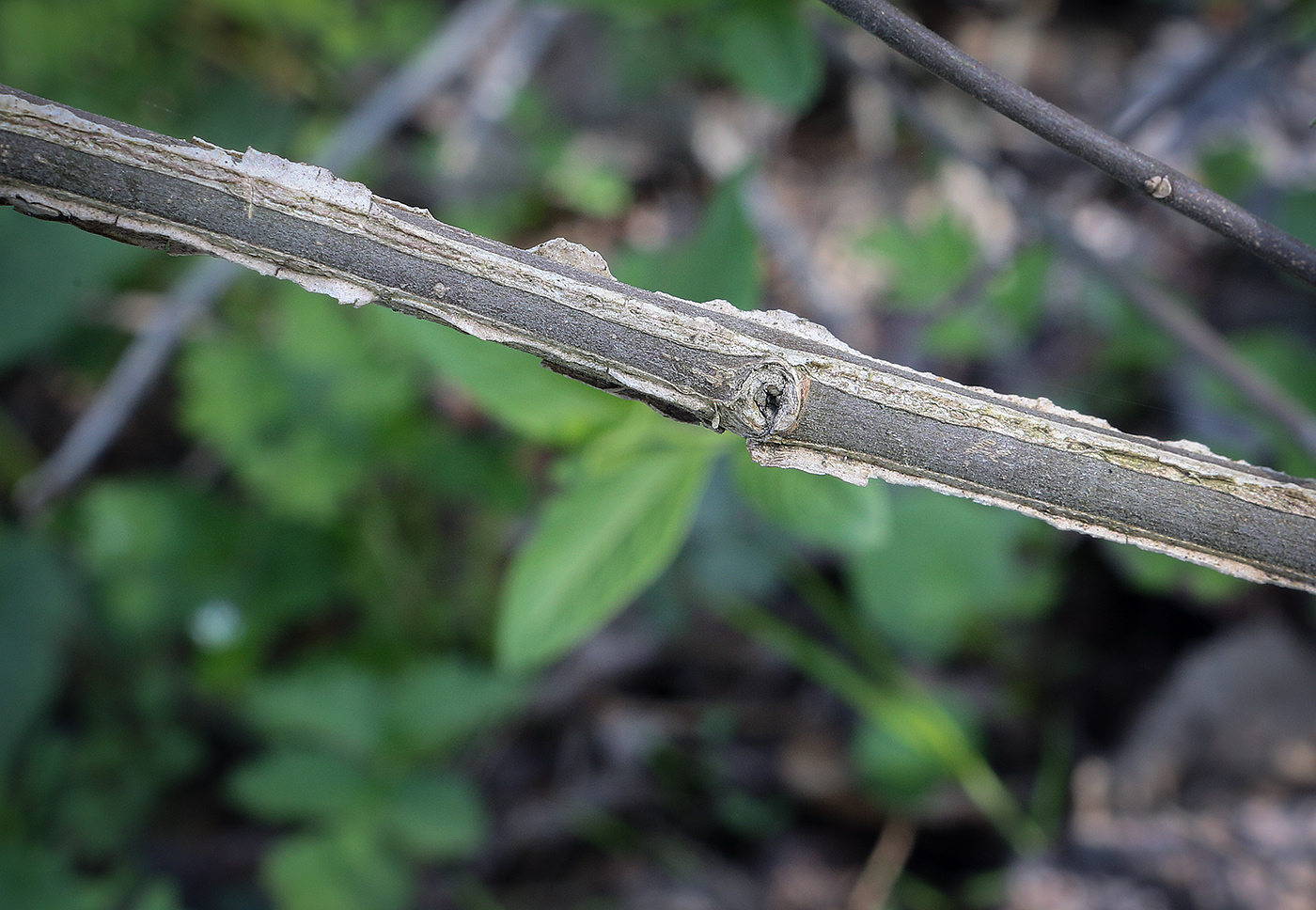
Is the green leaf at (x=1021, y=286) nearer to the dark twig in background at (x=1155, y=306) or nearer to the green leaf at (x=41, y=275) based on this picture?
the dark twig in background at (x=1155, y=306)

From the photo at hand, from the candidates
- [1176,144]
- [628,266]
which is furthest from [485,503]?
[1176,144]

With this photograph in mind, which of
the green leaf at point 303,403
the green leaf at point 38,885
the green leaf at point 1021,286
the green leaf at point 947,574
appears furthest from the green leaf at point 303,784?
the green leaf at point 1021,286

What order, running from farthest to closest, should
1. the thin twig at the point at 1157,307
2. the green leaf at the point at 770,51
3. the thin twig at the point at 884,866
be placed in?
the thin twig at the point at 884,866
the green leaf at the point at 770,51
the thin twig at the point at 1157,307

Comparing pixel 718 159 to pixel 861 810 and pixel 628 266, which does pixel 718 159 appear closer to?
pixel 628 266

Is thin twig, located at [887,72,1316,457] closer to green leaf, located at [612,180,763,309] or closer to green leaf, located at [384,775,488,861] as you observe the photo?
green leaf, located at [612,180,763,309]

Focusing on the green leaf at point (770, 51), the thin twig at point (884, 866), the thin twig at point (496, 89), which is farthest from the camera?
the thin twig at point (496, 89)
